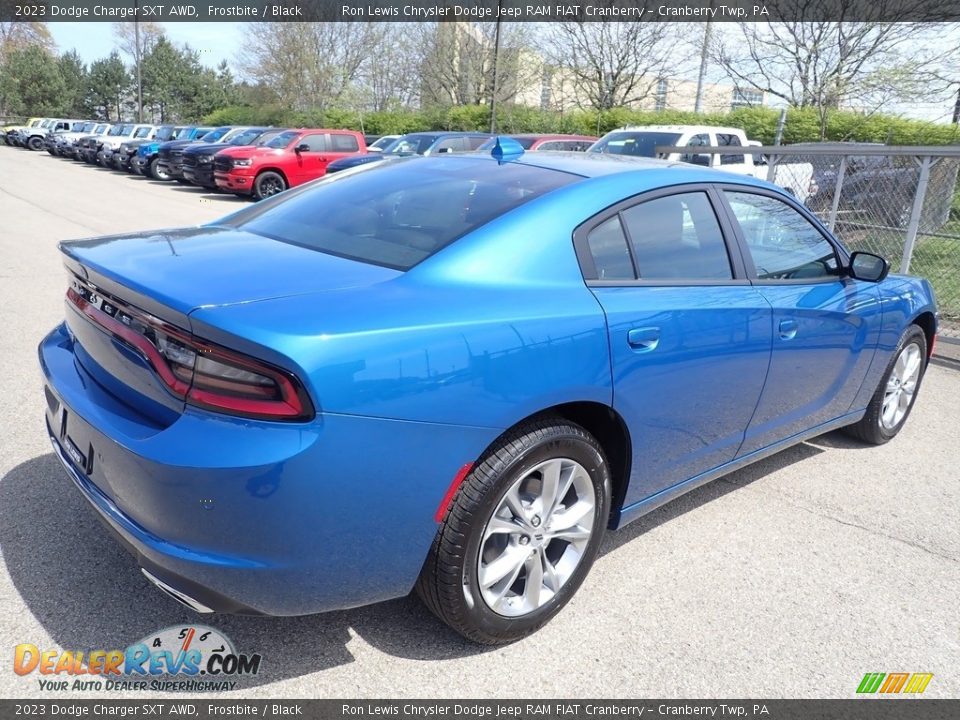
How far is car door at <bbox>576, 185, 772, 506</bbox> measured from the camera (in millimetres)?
2727

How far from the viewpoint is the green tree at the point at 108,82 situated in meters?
70.0

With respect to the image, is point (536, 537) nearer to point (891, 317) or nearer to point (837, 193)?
point (891, 317)

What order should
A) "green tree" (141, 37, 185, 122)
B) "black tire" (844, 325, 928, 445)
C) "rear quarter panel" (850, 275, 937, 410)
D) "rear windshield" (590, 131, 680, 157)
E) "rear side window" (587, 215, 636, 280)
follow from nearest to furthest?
"rear side window" (587, 215, 636, 280) < "rear quarter panel" (850, 275, 937, 410) < "black tire" (844, 325, 928, 445) < "rear windshield" (590, 131, 680, 157) < "green tree" (141, 37, 185, 122)

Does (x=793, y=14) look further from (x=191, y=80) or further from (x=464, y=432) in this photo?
(x=191, y=80)

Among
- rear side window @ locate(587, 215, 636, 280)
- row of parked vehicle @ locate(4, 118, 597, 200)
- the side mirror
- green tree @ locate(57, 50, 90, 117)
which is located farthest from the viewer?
green tree @ locate(57, 50, 90, 117)

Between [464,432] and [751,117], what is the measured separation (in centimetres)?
2516

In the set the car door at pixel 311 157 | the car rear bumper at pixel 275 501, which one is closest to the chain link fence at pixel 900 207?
the car rear bumper at pixel 275 501

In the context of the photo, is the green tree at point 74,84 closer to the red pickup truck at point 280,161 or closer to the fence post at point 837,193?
the red pickup truck at point 280,161

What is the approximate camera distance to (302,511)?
6.57 ft

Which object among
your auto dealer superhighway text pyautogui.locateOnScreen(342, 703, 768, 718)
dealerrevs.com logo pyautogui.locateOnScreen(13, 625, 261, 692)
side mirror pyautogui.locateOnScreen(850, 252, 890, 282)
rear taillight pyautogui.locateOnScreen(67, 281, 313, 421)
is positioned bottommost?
your auto dealer superhighway text pyautogui.locateOnScreen(342, 703, 768, 718)

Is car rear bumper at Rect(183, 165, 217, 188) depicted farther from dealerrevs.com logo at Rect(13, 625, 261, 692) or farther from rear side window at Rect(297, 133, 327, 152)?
dealerrevs.com logo at Rect(13, 625, 261, 692)

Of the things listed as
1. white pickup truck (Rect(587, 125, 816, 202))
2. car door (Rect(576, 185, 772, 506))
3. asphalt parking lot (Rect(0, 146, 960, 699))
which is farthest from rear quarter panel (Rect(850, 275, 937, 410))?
white pickup truck (Rect(587, 125, 816, 202))

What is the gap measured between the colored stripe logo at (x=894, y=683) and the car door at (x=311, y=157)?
677 inches

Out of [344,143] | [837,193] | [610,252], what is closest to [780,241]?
[610,252]
